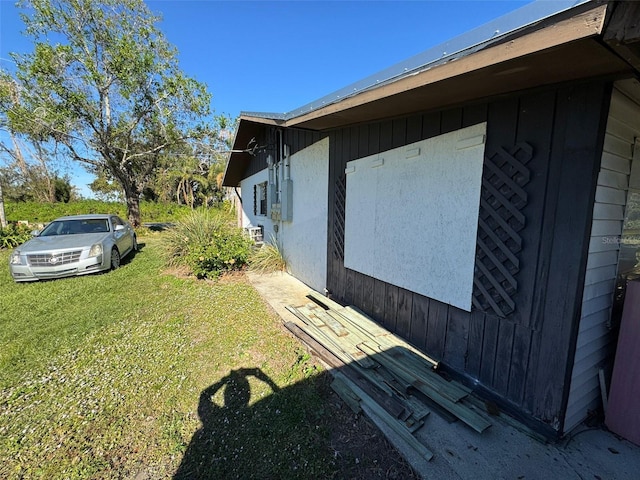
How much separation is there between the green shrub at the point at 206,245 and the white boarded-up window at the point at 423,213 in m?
3.38

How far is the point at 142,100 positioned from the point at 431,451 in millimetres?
15880

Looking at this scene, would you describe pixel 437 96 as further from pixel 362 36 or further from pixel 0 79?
pixel 0 79

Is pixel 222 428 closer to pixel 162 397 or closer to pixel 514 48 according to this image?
pixel 162 397

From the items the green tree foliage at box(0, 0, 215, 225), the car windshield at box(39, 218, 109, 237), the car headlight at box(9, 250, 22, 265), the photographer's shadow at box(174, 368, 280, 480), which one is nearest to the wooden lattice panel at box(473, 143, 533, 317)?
the photographer's shadow at box(174, 368, 280, 480)

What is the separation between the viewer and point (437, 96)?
233cm

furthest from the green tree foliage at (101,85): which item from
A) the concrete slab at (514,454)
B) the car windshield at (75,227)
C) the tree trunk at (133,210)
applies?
the concrete slab at (514,454)

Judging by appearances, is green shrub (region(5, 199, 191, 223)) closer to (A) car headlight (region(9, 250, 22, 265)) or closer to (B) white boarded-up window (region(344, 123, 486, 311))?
(A) car headlight (region(9, 250, 22, 265))

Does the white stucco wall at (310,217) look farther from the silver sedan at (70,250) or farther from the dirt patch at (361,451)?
the silver sedan at (70,250)

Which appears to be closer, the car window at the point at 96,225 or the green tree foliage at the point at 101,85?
the car window at the point at 96,225

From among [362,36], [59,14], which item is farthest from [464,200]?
[59,14]

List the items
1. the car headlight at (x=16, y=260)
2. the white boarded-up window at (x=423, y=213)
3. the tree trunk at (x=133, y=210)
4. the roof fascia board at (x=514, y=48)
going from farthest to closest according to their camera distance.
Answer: the tree trunk at (x=133, y=210) < the car headlight at (x=16, y=260) < the white boarded-up window at (x=423, y=213) < the roof fascia board at (x=514, y=48)

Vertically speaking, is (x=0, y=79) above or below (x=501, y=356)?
above

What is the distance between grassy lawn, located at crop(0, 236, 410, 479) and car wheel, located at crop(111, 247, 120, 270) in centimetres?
228

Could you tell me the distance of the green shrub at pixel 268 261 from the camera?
21.6 feet
